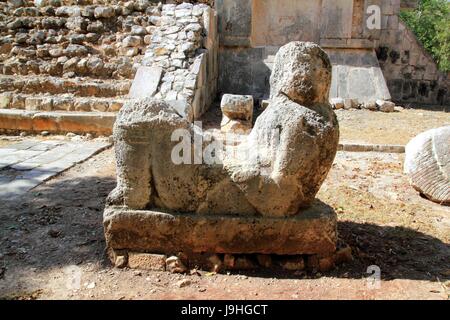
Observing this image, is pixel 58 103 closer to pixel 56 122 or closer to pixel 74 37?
pixel 56 122

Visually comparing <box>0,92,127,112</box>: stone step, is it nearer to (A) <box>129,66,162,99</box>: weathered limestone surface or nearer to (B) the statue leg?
(A) <box>129,66,162,99</box>: weathered limestone surface

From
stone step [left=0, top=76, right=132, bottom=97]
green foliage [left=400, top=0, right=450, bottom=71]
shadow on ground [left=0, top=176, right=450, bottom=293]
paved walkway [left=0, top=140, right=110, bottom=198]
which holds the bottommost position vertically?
shadow on ground [left=0, top=176, right=450, bottom=293]

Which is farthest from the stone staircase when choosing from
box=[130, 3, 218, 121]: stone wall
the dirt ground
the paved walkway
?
the dirt ground

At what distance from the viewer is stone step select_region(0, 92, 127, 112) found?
7832 millimetres

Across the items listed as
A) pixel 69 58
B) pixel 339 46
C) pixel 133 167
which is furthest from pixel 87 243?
pixel 339 46

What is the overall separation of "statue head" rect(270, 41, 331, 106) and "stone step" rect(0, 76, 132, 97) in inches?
229

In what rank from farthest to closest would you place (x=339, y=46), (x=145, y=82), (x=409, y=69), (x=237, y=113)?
(x=409, y=69) < (x=339, y=46) < (x=145, y=82) < (x=237, y=113)

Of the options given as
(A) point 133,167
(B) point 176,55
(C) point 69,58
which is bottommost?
(A) point 133,167

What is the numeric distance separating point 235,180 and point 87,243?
1420 mm

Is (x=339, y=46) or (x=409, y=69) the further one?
(x=409, y=69)

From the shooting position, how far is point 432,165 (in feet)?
15.7

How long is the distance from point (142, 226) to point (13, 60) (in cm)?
786

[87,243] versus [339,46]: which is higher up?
[339,46]

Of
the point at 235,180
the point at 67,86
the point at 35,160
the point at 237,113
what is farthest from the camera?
the point at 67,86
